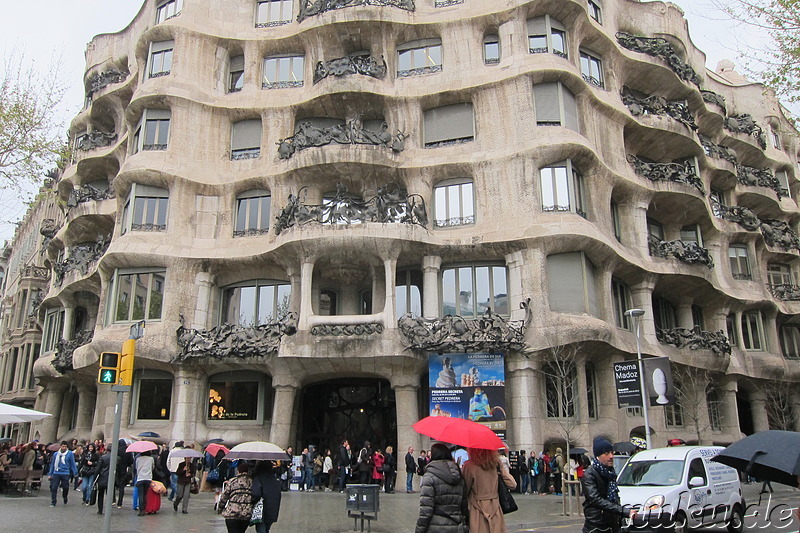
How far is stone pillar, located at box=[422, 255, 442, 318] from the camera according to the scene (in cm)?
2733

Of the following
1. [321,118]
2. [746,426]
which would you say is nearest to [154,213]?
[321,118]

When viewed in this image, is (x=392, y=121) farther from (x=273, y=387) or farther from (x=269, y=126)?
(x=273, y=387)

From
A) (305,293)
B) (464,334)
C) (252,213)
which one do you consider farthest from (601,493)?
(252,213)

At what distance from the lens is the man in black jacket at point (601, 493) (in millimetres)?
8344

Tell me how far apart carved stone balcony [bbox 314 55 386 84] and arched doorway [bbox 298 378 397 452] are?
13556 mm

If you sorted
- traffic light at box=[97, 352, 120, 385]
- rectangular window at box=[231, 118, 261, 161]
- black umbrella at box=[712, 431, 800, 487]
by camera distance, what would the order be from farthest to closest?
rectangular window at box=[231, 118, 261, 161] → traffic light at box=[97, 352, 120, 385] → black umbrella at box=[712, 431, 800, 487]

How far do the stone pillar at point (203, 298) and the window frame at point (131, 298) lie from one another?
138cm

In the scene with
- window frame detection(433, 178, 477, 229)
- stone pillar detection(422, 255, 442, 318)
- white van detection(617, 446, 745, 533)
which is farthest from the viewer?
window frame detection(433, 178, 477, 229)

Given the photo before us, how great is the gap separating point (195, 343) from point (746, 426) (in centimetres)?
2982

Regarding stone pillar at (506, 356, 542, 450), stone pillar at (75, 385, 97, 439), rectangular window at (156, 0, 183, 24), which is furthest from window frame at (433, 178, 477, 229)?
stone pillar at (75, 385, 97, 439)

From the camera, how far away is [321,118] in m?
31.8

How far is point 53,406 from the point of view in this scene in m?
37.0

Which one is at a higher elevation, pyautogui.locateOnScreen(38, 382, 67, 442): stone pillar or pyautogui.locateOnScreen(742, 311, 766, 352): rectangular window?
pyautogui.locateOnScreen(742, 311, 766, 352): rectangular window

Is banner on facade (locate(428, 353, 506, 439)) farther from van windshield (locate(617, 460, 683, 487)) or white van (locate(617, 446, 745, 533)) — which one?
van windshield (locate(617, 460, 683, 487))
